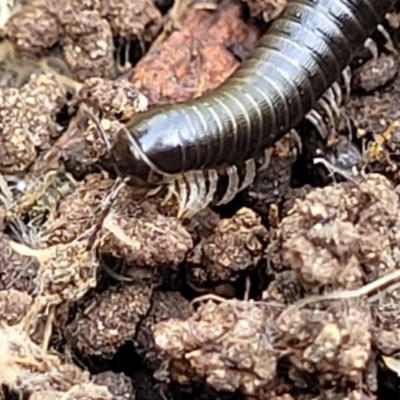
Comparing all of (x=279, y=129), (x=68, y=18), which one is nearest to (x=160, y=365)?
(x=279, y=129)

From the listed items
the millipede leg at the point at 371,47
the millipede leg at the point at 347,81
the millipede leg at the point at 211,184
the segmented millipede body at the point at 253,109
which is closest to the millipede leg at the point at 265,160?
the segmented millipede body at the point at 253,109

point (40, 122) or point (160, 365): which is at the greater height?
point (40, 122)

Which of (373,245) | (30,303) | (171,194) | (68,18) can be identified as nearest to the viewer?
(373,245)

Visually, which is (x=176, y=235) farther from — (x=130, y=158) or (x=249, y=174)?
(x=249, y=174)

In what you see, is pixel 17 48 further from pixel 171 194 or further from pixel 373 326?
pixel 373 326

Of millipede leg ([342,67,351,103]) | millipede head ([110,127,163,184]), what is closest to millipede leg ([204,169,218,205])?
millipede head ([110,127,163,184])

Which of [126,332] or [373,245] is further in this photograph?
[126,332]

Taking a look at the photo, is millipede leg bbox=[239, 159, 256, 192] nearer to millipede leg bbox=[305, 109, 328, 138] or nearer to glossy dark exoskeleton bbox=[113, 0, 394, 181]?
glossy dark exoskeleton bbox=[113, 0, 394, 181]
